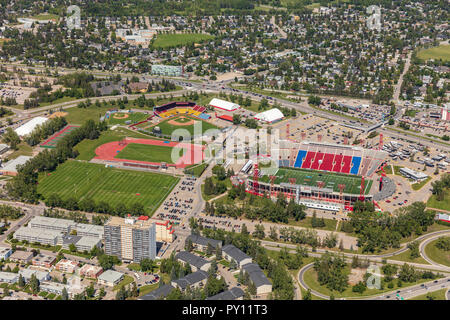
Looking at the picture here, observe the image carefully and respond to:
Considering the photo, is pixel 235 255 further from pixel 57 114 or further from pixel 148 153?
pixel 57 114

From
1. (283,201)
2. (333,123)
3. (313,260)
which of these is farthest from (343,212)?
(333,123)

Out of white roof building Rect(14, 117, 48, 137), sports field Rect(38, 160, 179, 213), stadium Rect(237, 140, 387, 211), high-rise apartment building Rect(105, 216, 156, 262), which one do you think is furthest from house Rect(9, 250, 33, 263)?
white roof building Rect(14, 117, 48, 137)

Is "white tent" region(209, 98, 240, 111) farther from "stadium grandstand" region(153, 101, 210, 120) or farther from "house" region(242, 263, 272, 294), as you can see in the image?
"house" region(242, 263, 272, 294)

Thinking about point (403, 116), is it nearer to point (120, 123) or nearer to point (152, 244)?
point (120, 123)

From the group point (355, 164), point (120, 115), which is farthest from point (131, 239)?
point (120, 115)

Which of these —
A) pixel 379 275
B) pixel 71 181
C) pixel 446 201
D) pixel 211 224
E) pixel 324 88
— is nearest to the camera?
pixel 379 275

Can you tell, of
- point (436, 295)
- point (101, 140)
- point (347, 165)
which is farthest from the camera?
point (101, 140)

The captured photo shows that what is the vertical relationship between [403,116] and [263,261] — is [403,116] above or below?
above
